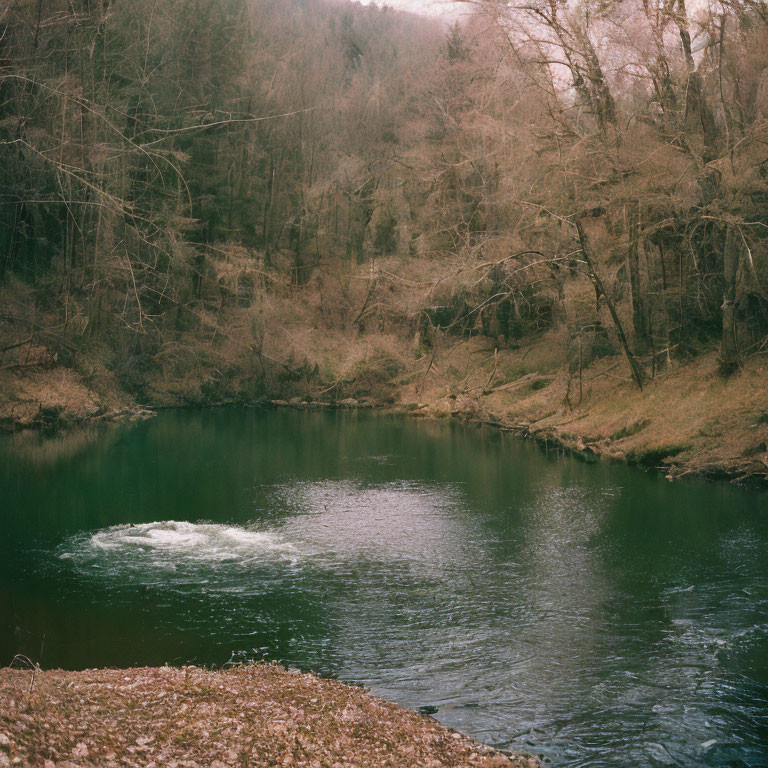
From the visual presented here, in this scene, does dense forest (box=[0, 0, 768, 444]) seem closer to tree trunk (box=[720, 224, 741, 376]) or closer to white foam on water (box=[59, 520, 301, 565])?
tree trunk (box=[720, 224, 741, 376])

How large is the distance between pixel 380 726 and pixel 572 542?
6.26 metres

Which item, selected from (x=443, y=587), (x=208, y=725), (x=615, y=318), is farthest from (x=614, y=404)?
(x=208, y=725)

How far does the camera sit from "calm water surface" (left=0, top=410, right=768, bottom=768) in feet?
Answer: 20.8

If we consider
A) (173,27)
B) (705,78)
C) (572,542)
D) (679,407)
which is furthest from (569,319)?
(173,27)

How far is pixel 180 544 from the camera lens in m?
10.8

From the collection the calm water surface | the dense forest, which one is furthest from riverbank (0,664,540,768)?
the dense forest

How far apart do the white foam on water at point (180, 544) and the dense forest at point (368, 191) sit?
2.92m

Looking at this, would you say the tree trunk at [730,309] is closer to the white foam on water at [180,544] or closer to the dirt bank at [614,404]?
the dirt bank at [614,404]

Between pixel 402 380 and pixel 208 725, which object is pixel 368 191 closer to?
pixel 402 380

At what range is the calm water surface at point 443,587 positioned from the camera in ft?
20.8

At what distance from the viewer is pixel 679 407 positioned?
681 inches

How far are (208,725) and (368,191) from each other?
3130 cm

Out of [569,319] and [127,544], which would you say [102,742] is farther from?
[569,319]

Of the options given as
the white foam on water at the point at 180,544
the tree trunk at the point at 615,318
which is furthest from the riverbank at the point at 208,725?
the tree trunk at the point at 615,318
